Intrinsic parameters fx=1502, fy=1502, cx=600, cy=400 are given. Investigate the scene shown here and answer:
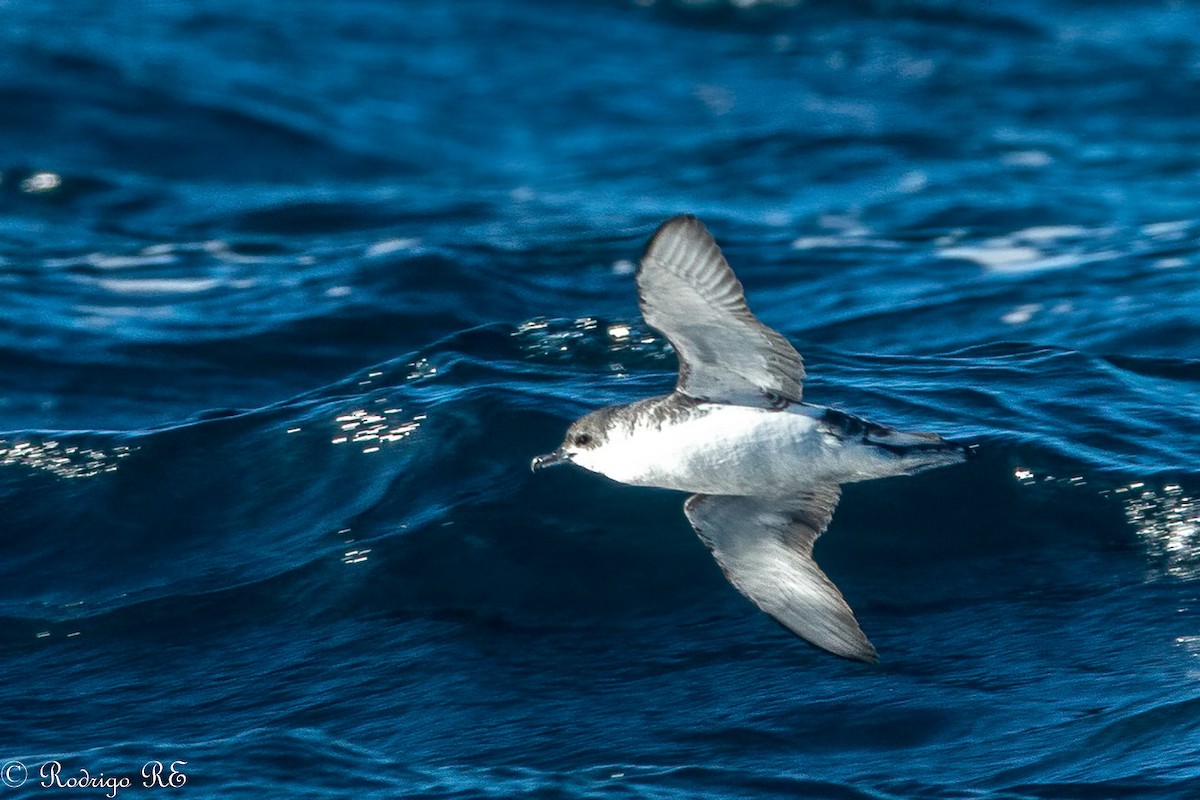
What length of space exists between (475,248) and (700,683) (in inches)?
260

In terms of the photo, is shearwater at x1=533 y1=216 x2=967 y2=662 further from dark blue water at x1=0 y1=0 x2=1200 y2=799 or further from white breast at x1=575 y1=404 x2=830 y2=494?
dark blue water at x1=0 y1=0 x2=1200 y2=799

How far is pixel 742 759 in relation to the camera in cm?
612

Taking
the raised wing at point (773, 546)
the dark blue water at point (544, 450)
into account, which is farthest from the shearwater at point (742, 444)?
the dark blue water at point (544, 450)

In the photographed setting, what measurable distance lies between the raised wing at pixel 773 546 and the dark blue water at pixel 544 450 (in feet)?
1.84

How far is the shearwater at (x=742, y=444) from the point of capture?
18.0 feet

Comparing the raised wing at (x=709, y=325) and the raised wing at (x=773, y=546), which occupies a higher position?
the raised wing at (x=709, y=325)

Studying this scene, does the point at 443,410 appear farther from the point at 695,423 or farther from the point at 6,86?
the point at 6,86

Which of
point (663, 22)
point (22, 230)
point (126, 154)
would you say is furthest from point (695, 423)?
point (663, 22)

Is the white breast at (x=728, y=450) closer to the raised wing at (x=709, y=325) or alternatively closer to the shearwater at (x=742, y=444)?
the shearwater at (x=742, y=444)

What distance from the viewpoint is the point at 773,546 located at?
6465 millimetres

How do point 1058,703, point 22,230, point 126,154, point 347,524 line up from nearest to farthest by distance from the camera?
1. point 1058,703
2. point 347,524
3. point 22,230
4. point 126,154

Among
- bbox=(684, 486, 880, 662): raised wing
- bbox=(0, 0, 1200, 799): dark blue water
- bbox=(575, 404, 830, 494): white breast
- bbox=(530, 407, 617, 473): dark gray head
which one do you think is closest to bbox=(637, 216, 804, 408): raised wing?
bbox=(575, 404, 830, 494): white breast

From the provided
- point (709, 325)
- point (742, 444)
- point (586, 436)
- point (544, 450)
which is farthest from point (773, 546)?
point (544, 450)

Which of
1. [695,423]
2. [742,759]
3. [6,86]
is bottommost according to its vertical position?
[742,759]
